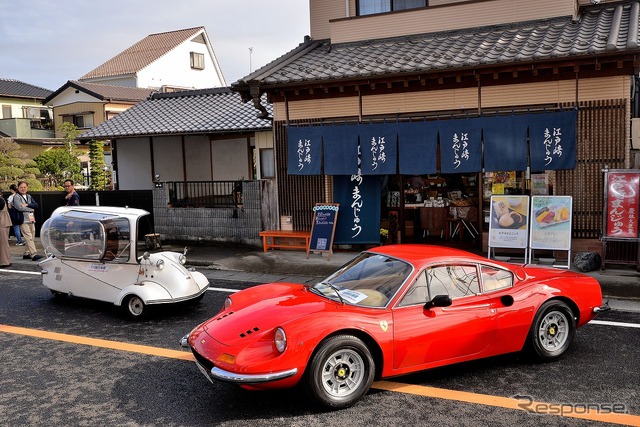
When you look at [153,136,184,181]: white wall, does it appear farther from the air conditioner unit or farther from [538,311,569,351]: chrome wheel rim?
[538,311,569,351]: chrome wheel rim

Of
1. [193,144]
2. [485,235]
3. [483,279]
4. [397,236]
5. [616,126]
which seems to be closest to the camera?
[483,279]

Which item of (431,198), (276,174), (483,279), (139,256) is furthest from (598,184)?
(139,256)

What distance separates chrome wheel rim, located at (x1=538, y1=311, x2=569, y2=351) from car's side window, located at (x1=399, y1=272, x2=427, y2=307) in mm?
1475

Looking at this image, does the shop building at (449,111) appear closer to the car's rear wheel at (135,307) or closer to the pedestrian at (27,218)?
the car's rear wheel at (135,307)

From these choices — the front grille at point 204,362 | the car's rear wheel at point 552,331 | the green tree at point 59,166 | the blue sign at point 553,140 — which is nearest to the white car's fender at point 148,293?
the front grille at point 204,362

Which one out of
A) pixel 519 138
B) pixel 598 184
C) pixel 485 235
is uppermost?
Answer: pixel 519 138

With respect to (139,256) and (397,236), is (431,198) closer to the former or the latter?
(397,236)

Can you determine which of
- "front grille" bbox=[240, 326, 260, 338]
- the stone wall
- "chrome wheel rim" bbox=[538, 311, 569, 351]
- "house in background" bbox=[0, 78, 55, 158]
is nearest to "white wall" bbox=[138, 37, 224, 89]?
"house in background" bbox=[0, 78, 55, 158]

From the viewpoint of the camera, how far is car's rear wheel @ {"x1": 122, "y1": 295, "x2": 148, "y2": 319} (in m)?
8.15

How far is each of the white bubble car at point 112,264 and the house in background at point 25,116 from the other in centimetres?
3174

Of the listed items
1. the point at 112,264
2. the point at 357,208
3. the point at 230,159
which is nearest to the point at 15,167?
the point at 230,159

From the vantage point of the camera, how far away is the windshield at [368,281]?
18.1ft

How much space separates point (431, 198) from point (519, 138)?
3051 mm

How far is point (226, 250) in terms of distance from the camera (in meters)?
14.2
